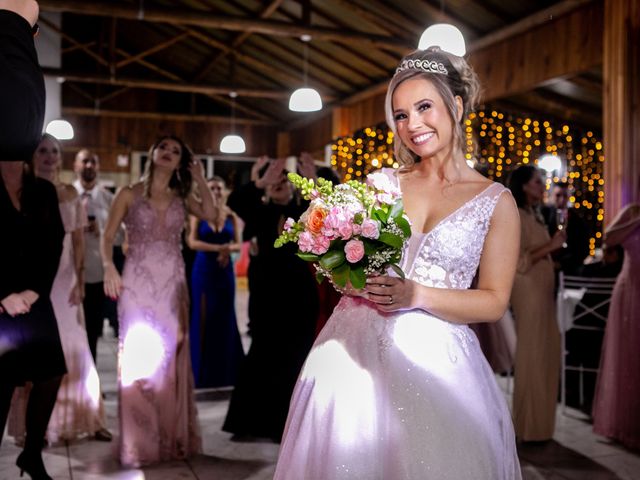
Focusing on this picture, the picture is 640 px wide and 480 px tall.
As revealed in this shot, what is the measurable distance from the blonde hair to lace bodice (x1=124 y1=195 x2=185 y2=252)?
7.65 ft

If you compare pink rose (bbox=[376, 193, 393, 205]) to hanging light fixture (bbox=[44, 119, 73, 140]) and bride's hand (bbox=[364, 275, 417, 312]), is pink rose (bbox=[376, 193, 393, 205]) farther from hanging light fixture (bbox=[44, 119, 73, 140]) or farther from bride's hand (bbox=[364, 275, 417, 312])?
hanging light fixture (bbox=[44, 119, 73, 140])

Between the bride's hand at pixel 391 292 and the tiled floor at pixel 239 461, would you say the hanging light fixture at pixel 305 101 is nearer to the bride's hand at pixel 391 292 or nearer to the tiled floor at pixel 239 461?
the tiled floor at pixel 239 461

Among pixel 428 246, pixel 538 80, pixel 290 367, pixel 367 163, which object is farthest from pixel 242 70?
pixel 428 246

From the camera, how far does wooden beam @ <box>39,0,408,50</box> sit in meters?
9.10

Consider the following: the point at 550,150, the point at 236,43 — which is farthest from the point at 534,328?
the point at 236,43

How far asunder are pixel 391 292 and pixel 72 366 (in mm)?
3220

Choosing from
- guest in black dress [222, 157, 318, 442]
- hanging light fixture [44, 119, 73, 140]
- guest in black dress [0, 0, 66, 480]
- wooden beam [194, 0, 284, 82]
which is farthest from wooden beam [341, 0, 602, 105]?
hanging light fixture [44, 119, 73, 140]

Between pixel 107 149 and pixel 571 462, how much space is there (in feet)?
53.9

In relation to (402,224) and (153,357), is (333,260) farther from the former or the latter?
(153,357)

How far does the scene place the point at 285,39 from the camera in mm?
13305

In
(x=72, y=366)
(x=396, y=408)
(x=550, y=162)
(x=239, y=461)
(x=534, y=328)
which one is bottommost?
(x=239, y=461)

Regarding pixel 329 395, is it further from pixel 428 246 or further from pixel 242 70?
pixel 242 70

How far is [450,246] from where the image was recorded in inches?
70.6

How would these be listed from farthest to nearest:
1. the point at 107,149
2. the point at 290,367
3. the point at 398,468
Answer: the point at 107,149
the point at 290,367
the point at 398,468
